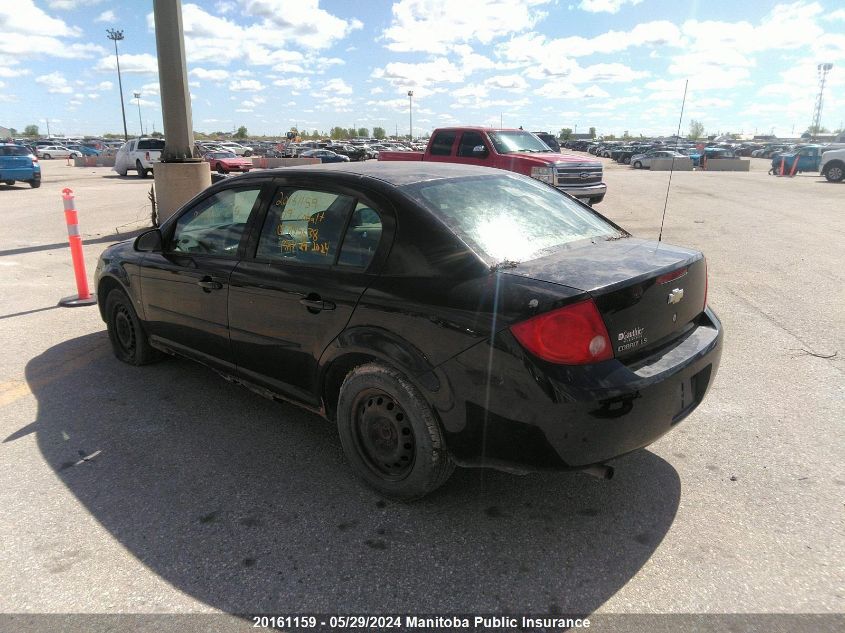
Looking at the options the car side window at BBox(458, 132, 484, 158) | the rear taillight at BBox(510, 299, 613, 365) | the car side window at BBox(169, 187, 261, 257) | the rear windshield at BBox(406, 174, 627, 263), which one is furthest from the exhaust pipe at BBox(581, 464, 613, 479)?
the car side window at BBox(458, 132, 484, 158)

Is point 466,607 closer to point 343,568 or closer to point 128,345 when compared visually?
point 343,568

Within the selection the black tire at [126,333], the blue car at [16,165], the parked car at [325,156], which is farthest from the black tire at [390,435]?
the parked car at [325,156]

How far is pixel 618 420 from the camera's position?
8.16 ft

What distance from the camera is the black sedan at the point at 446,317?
246 cm

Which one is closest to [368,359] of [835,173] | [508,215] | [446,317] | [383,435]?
[383,435]

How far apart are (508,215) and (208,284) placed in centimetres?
193

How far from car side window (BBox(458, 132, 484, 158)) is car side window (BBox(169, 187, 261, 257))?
10.6 metres

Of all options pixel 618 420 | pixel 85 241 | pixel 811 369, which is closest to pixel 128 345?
pixel 618 420

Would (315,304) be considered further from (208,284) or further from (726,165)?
(726,165)

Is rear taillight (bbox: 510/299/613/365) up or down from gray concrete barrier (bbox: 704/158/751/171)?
up

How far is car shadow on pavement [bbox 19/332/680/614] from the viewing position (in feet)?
7.87

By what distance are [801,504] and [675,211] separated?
44.9 feet

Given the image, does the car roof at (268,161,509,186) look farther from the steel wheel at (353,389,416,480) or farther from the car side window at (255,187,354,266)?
the steel wheel at (353,389,416,480)

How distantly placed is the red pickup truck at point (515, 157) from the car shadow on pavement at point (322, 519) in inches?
420
